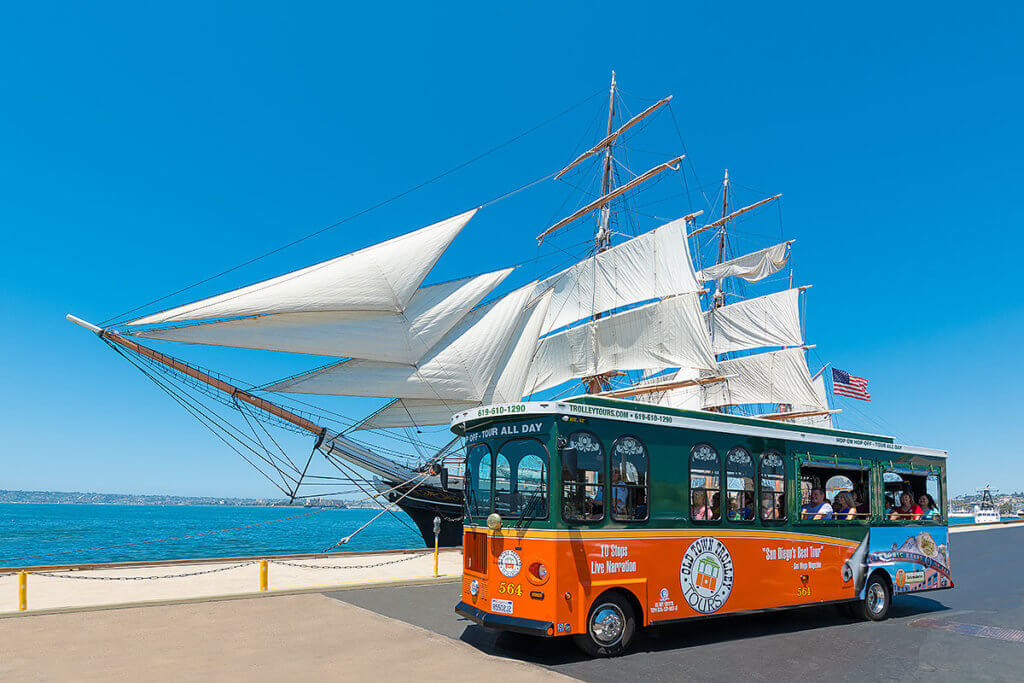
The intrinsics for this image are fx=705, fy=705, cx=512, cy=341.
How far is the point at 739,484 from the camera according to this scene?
970 cm

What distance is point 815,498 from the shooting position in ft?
35.3

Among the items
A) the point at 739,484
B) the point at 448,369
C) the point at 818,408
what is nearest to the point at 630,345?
the point at 448,369

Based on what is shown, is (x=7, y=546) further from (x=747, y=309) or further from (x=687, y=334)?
(x=747, y=309)

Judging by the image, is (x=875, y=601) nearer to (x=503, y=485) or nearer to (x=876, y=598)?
(x=876, y=598)

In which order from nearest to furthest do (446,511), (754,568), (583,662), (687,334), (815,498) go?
(583,662)
(754,568)
(815,498)
(446,511)
(687,334)

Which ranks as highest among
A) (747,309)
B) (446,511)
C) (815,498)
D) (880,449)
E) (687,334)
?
(747,309)

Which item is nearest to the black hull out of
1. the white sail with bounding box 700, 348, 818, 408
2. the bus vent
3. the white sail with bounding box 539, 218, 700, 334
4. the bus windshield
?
the white sail with bounding box 539, 218, 700, 334

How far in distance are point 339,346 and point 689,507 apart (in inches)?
635

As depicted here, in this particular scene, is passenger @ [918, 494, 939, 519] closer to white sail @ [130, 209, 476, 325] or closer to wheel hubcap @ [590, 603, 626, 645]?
wheel hubcap @ [590, 603, 626, 645]

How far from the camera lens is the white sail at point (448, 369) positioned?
2508cm

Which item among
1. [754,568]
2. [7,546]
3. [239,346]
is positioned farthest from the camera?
[7,546]

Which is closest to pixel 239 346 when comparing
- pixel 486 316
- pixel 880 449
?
pixel 486 316

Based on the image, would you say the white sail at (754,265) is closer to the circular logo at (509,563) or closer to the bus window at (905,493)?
the bus window at (905,493)

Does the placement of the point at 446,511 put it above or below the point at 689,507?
below
